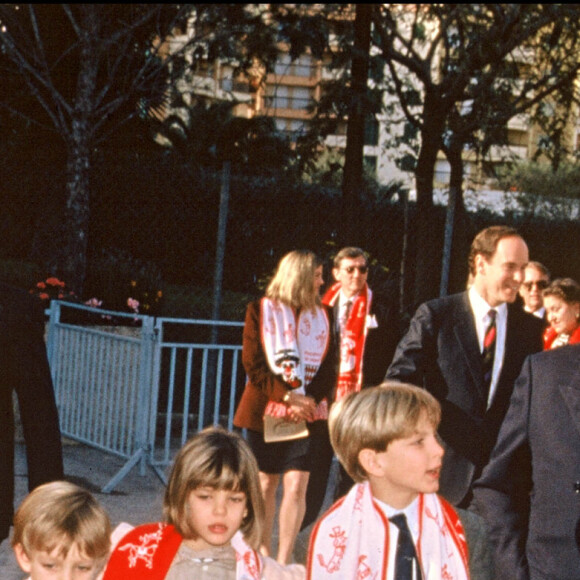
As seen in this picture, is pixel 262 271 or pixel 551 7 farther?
pixel 262 271

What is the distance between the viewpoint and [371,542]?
3326mm

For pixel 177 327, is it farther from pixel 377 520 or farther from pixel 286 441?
pixel 377 520

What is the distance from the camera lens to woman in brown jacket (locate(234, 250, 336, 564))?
6.89m

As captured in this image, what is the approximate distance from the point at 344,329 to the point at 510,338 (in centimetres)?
270

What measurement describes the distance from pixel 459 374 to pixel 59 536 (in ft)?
8.19

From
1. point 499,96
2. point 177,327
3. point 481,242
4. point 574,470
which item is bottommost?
point 177,327

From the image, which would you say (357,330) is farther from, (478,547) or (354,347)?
(478,547)

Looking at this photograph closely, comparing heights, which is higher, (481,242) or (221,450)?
(481,242)

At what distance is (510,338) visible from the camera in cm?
543

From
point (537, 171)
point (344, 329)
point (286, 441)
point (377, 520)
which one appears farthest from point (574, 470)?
point (537, 171)

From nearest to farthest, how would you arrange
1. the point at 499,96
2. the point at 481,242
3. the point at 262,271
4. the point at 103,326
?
the point at 481,242, the point at 103,326, the point at 499,96, the point at 262,271

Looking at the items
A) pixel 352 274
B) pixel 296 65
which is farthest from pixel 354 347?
pixel 296 65

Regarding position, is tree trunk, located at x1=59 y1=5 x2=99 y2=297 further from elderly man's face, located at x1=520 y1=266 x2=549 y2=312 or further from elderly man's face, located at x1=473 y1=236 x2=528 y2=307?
elderly man's face, located at x1=473 y1=236 x2=528 y2=307

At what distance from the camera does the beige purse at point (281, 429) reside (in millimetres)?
6902
